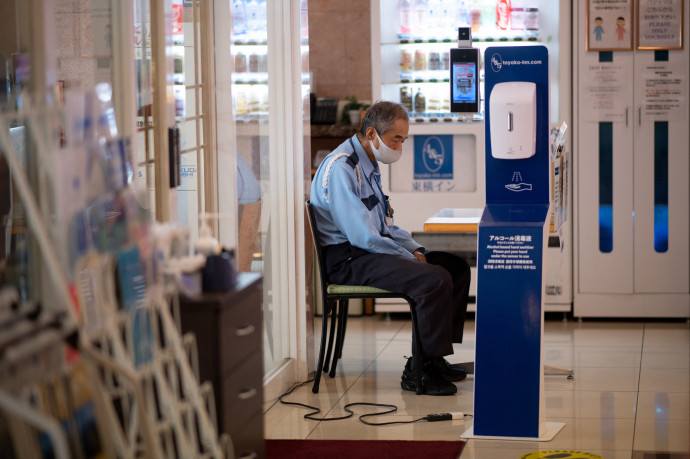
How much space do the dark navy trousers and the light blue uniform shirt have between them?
0.07 meters

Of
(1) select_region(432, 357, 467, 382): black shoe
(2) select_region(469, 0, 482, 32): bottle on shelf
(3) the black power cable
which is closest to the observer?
(3) the black power cable

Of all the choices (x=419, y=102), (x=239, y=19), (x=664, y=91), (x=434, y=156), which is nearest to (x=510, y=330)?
(x=239, y=19)

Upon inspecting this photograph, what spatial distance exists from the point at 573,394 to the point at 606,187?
6.97 ft

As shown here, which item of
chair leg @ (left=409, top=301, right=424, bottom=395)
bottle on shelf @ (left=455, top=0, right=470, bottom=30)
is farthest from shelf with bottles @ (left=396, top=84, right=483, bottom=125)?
chair leg @ (left=409, top=301, right=424, bottom=395)

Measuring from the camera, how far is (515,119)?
4.31 meters

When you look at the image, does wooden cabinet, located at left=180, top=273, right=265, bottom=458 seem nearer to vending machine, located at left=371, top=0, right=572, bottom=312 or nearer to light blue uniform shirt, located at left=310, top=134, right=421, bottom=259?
light blue uniform shirt, located at left=310, top=134, right=421, bottom=259

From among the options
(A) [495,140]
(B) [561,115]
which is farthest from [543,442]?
(B) [561,115]

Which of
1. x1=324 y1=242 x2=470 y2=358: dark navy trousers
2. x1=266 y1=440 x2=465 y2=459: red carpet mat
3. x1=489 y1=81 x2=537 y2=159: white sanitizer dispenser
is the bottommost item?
x1=266 y1=440 x2=465 y2=459: red carpet mat

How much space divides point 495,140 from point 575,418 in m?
1.29

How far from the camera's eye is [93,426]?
2502mm

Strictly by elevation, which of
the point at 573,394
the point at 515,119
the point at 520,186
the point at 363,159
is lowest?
the point at 573,394

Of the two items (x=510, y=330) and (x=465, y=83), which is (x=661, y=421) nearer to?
(x=510, y=330)

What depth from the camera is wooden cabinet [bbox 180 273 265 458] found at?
9.69 ft

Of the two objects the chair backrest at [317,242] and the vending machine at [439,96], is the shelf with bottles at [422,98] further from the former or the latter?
the chair backrest at [317,242]
